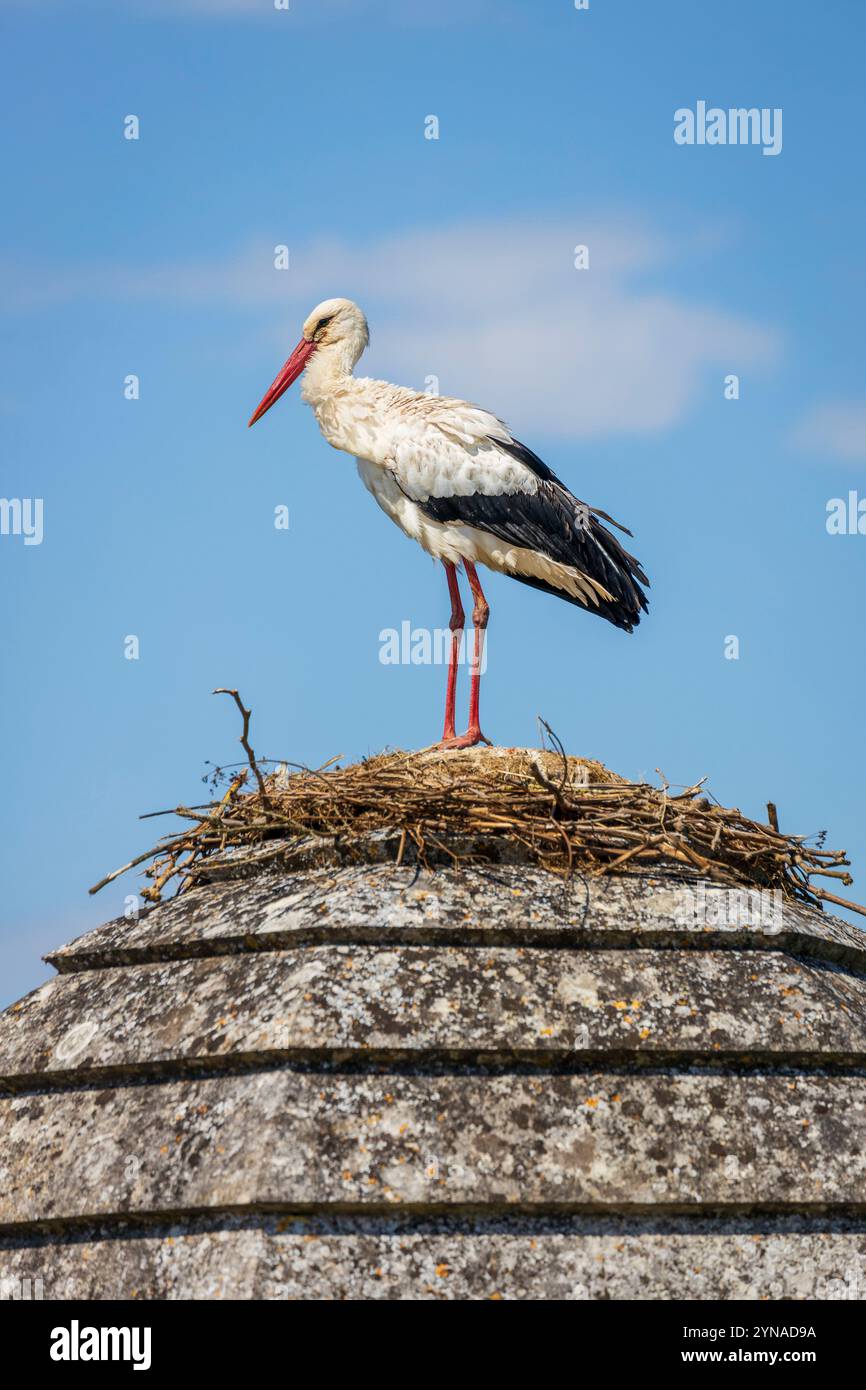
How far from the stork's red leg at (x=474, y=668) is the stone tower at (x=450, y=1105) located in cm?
200

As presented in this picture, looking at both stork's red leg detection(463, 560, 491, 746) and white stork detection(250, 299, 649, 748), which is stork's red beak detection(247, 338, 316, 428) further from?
stork's red leg detection(463, 560, 491, 746)

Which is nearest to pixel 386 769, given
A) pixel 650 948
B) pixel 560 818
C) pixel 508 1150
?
pixel 560 818

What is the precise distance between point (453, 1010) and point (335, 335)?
18.8 feet

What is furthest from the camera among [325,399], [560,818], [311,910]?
[325,399]

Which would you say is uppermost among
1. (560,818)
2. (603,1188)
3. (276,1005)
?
(560,818)

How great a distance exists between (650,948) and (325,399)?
5033 millimetres

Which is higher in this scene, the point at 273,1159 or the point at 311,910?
the point at 311,910

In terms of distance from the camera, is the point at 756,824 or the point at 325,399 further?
the point at 325,399

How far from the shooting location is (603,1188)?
541cm

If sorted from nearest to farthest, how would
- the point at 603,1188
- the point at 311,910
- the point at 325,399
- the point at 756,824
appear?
the point at 603,1188, the point at 311,910, the point at 756,824, the point at 325,399

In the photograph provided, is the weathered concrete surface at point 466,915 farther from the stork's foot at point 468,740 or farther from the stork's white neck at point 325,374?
the stork's white neck at point 325,374

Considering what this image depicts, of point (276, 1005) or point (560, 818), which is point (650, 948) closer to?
point (560, 818)

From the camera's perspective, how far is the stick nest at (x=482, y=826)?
6.41m

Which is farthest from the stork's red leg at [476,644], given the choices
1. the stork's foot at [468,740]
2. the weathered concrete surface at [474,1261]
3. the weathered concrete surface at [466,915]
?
the weathered concrete surface at [474,1261]
